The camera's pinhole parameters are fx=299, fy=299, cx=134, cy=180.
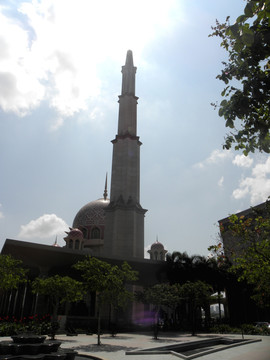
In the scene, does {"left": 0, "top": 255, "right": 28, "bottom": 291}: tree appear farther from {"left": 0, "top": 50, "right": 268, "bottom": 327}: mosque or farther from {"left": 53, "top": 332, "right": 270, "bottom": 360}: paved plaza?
{"left": 0, "top": 50, "right": 268, "bottom": 327}: mosque

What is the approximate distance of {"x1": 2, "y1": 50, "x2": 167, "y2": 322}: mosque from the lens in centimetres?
3003

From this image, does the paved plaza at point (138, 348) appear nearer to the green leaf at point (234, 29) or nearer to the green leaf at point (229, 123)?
the green leaf at point (229, 123)

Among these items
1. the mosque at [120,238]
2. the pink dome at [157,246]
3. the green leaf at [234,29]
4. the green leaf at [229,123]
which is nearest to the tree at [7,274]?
the mosque at [120,238]

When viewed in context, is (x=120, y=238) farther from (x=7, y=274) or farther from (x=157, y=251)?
(x=7, y=274)

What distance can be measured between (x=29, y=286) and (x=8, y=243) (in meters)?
7.14

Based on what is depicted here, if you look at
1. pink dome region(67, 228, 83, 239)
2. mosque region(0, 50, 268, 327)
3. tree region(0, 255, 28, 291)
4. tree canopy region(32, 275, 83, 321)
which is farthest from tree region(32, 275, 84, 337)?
pink dome region(67, 228, 83, 239)

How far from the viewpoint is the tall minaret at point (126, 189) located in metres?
37.8

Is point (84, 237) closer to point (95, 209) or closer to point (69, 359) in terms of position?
point (95, 209)

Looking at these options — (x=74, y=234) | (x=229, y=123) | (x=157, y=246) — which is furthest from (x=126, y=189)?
(x=229, y=123)

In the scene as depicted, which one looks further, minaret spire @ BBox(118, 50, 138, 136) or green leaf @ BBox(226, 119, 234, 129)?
minaret spire @ BBox(118, 50, 138, 136)

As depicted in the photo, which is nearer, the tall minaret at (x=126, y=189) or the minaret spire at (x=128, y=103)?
the tall minaret at (x=126, y=189)

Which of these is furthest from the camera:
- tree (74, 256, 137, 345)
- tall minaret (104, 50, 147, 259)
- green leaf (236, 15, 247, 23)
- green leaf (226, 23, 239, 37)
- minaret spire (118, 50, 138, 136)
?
minaret spire (118, 50, 138, 136)

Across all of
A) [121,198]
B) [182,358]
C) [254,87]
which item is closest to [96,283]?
[182,358]

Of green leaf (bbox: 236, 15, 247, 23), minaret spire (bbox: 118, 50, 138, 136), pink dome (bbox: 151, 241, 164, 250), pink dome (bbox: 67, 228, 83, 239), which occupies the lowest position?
green leaf (bbox: 236, 15, 247, 23)
